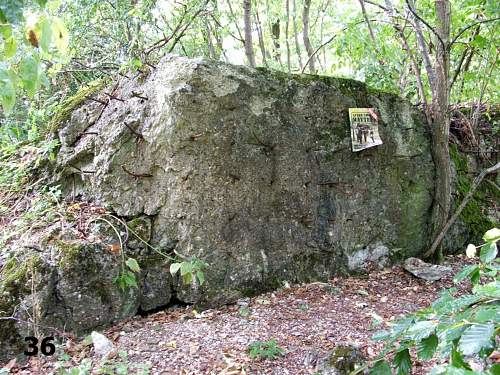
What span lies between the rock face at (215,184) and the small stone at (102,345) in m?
0.21

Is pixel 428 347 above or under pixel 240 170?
under

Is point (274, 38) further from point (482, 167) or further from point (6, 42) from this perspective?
point (6, 42)

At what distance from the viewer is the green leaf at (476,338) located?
2.40 ft

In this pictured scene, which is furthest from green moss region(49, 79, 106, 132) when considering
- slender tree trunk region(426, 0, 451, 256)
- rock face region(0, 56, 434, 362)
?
slender tree trunk region(426, 0, 451, 256)

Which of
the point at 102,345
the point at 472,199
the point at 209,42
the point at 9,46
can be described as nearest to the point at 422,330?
the point at 9,46

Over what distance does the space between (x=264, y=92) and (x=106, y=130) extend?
54.1 inches

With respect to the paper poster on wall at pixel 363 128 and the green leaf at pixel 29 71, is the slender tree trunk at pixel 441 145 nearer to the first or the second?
the paper poster on wall at pixel 363 128

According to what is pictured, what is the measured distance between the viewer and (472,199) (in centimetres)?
496

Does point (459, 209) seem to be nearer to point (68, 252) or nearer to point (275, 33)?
point (68, 252)

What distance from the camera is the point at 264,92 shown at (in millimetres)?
3684

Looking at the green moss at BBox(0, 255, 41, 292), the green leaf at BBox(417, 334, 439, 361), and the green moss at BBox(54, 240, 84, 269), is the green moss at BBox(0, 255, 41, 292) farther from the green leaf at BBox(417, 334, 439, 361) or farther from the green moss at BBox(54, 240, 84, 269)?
the green leaf at BBox(417, 334, 439, 361)

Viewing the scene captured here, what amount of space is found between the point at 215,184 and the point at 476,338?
280cm

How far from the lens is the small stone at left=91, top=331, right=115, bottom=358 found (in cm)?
265

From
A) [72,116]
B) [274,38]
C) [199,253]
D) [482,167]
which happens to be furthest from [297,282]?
[274,38]
